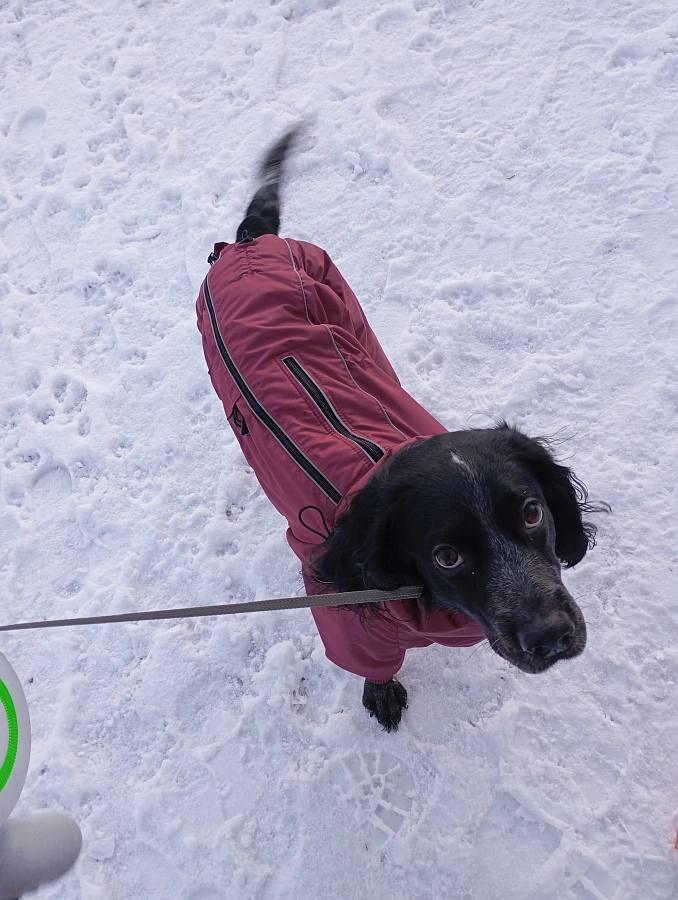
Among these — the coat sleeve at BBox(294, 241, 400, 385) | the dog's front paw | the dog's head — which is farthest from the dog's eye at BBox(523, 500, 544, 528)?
the dog's front paw

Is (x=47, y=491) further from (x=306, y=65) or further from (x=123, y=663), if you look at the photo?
(x=306, y=65)

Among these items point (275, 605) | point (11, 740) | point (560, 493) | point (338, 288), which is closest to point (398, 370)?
point (338, 288)

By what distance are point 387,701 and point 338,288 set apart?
5.36 feet

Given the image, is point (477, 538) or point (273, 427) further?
point (273, 427)

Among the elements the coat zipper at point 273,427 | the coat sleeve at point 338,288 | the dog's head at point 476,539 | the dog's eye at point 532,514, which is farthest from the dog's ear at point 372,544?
the coat sleeve at point 338,288

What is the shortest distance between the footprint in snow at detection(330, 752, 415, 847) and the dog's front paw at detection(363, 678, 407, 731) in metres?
0.12

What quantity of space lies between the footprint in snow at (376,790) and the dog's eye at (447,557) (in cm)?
113

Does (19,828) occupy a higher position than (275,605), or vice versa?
(275,605)

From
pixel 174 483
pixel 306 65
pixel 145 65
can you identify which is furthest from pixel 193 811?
pixel 145 65

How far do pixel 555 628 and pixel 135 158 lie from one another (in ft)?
12.5

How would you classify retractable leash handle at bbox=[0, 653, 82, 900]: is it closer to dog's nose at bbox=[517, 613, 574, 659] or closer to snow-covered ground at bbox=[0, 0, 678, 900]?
snow-covered ground at bbox=[0, 0, 678, 900]

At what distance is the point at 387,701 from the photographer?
7.89ft

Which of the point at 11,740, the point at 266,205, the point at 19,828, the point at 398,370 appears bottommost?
the point at 398,370

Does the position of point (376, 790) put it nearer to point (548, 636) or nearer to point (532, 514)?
point (548, 636)
